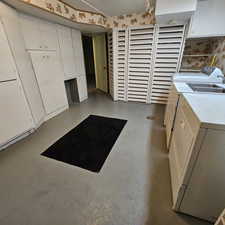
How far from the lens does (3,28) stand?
1691 millimetres

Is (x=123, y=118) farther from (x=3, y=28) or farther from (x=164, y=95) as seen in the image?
(x=3, y=28)

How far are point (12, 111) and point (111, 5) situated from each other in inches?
108

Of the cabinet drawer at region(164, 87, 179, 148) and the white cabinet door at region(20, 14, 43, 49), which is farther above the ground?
the white cabinet door at region(20, 14, 43, 49)

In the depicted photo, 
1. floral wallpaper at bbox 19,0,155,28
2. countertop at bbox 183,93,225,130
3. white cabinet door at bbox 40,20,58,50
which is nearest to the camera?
countertop at bbox 183,93,225,130

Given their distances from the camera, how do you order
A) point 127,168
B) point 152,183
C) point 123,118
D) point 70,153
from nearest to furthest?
point 152,183 → point 127,168 → point 70,153 → point 123,118

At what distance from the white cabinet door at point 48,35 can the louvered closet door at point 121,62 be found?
1.46m

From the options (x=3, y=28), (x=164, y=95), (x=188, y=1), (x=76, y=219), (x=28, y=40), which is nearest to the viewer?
(x=76, y=219)

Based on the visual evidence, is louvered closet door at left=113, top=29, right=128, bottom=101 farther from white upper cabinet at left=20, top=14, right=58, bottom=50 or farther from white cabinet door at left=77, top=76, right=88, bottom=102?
white upper cabinet at left=20, top=14, right=58, bottom=50

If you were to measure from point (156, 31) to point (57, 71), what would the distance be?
8.27ft

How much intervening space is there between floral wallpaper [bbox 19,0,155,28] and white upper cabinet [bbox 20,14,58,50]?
471mm

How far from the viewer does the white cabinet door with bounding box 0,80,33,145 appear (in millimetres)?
1792

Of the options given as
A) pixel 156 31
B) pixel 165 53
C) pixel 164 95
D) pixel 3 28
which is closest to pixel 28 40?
pixel 3 28

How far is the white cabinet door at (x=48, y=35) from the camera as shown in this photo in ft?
7.97

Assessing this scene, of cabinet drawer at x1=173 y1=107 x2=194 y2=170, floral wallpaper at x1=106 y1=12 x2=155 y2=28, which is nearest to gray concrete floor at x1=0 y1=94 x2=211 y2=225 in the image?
cabinet drawer at x1=173 y1=107 x2=194 y2=170
